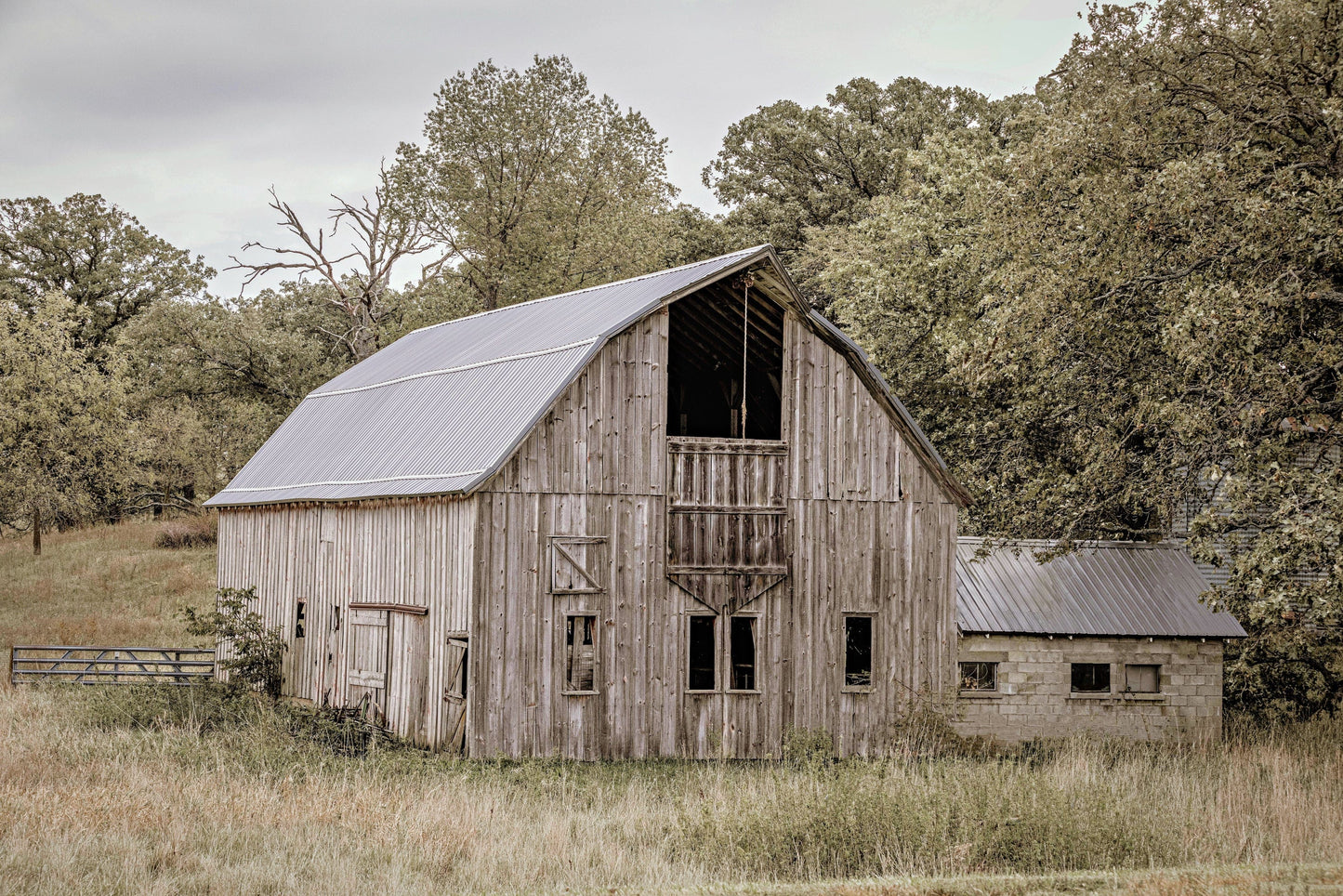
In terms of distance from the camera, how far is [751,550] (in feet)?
68.5

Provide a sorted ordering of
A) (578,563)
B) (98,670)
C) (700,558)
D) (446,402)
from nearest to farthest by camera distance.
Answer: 1. (578,563)
2. (700,558)
3. (446,402)
4. (98,670)

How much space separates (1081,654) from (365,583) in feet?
38.0

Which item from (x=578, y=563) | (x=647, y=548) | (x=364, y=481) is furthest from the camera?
(x=364, y=481)

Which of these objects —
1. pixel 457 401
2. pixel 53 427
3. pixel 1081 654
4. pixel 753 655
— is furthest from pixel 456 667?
pixel 53 427

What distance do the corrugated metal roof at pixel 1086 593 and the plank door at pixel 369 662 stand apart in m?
9.11

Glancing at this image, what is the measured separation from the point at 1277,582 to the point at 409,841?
10.4 meters

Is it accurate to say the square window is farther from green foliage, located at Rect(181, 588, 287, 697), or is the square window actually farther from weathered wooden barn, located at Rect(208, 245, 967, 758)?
green foliage, located at Rect(181, 588, 287, 697)

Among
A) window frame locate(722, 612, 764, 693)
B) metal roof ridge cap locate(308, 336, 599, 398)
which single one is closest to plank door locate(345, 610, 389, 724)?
metal roof ridge cap locate(308, 336, 599, 398)

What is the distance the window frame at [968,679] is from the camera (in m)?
21.9

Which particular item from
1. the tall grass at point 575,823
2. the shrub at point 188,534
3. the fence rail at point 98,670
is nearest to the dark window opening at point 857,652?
the tall grass at point 575,823

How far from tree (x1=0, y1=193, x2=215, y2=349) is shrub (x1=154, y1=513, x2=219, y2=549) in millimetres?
9962

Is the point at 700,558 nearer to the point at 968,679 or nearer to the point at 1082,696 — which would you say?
the point at 968,679

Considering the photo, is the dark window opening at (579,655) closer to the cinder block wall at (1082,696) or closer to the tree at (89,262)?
the cinder block wall at (1082,696)

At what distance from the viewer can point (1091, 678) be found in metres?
22.4
